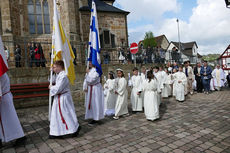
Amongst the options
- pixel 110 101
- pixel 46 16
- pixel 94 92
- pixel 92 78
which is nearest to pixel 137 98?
pixel 110 101

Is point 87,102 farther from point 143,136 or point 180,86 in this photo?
point 180,86

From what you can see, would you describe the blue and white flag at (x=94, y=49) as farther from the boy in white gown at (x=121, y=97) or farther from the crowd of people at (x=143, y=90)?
the crowd of people at (x=143, y=90)

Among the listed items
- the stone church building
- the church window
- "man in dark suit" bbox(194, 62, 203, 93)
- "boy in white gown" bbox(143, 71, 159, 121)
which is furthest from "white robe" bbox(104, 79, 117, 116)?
the church window

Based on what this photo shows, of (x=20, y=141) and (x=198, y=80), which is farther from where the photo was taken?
(x=198, y=80)

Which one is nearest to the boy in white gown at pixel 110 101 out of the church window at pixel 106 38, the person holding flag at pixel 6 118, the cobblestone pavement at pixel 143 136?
the cobblestone pavement at pixel 143 136

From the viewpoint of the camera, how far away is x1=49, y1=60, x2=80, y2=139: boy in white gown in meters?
4.40

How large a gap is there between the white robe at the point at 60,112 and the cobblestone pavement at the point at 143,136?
0.84 feet

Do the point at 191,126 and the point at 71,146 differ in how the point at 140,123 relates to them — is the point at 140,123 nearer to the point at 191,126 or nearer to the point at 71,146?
the point at 191,126

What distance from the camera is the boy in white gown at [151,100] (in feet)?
19.1

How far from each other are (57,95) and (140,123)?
2.72 m

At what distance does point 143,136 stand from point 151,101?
183cm

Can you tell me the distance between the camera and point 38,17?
48.0ft

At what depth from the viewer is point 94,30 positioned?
6.14m

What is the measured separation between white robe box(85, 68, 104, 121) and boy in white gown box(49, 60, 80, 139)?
118 centimetres
